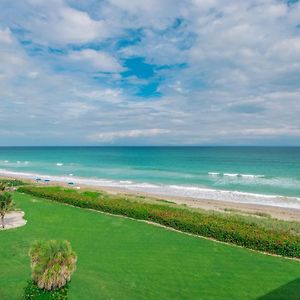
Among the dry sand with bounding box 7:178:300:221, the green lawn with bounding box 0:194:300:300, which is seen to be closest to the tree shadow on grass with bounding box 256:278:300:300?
the green lawn with bounding box 0:194:300:300

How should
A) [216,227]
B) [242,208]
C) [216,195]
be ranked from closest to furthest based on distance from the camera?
[216,227], [242,208], [216,195]

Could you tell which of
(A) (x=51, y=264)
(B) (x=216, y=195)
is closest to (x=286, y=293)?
(A) (x=51, y=264)

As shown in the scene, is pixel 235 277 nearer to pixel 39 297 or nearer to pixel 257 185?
pixel 39 297

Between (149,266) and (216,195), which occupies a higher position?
(216,195)

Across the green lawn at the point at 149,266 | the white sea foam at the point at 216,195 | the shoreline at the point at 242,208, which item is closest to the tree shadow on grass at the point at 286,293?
the green lawn at the point at 149,266

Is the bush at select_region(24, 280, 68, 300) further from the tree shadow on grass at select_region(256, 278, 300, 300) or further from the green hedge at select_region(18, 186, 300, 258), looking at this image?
the green hedge at select_region(18, 186, 300, 258)

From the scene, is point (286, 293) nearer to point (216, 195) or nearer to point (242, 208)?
point (242, 208)

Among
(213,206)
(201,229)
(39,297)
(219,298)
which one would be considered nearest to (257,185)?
(213,206)
